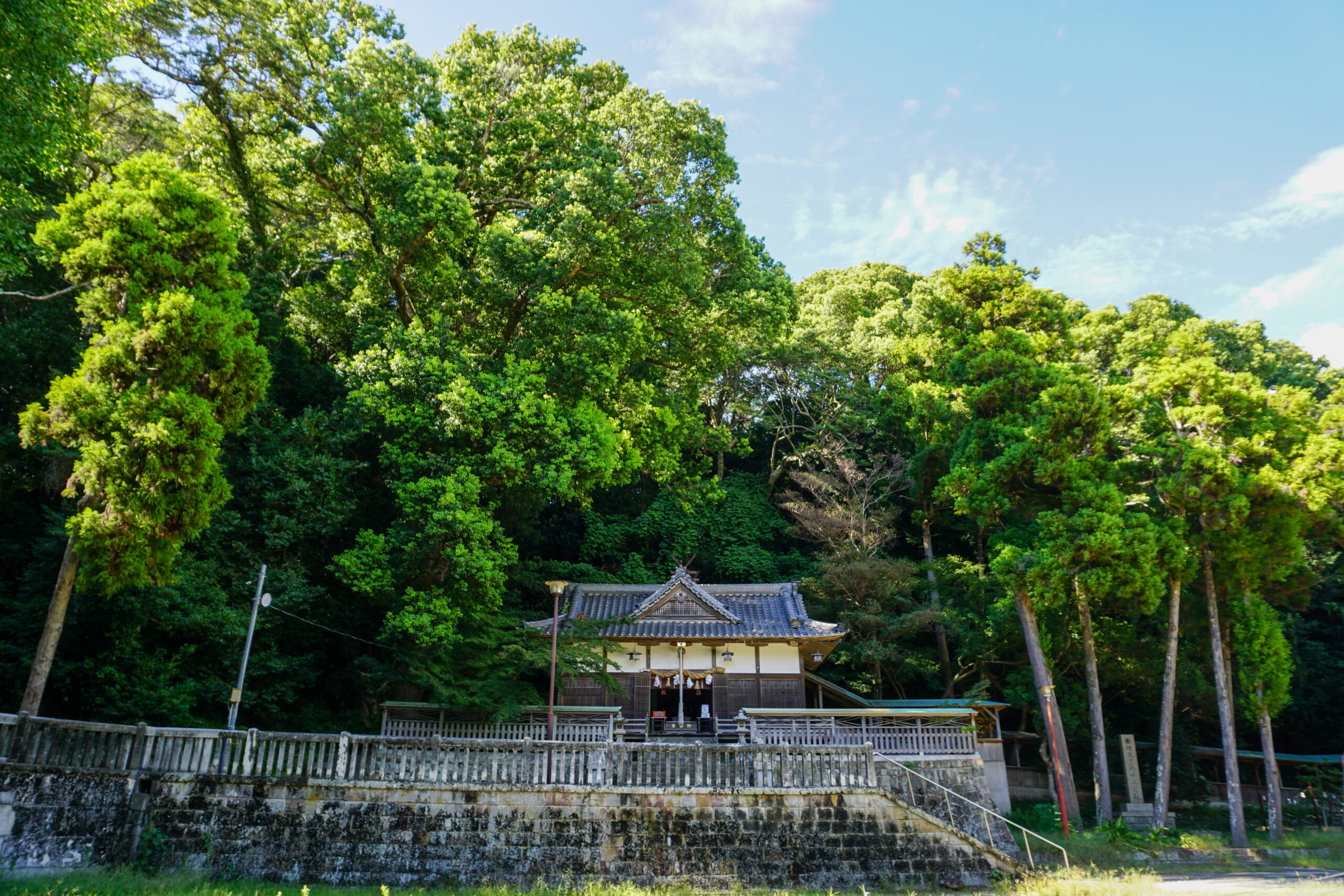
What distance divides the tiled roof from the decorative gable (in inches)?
1.1

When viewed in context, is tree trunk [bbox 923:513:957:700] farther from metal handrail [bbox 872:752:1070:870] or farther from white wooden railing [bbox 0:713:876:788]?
white wooden railing [bbox 0:713:876:788]

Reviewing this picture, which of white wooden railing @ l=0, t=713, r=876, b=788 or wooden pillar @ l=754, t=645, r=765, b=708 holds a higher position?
wooden pillar @ l=754, t=645, r=765, b=708

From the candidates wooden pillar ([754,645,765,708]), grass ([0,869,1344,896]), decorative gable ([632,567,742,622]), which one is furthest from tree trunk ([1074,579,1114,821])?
decorative gable ([632,567,742,622])

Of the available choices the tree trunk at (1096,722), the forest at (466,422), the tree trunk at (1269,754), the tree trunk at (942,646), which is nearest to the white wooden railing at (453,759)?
the forest at (466,422)

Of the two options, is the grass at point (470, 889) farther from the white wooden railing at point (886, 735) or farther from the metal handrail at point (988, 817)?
the white wooden railing at point (886, 735)

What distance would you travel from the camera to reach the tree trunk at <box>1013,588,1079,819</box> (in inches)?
682

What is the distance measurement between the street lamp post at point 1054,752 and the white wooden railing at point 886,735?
75.4 inches

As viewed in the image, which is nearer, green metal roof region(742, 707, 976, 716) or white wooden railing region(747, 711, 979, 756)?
white wooden railing region(747, 711, 979, 756)

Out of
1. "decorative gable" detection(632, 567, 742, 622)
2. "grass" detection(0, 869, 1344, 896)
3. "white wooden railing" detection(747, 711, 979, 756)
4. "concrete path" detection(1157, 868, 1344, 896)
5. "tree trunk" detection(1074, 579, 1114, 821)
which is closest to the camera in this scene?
"grass" detection(0, 869, 1344, 896)

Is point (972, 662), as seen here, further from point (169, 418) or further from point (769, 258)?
point (169, 418)

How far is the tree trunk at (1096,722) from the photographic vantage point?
17297mm

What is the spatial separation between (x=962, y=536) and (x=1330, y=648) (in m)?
12.0

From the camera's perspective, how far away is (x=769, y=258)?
25.1 meters

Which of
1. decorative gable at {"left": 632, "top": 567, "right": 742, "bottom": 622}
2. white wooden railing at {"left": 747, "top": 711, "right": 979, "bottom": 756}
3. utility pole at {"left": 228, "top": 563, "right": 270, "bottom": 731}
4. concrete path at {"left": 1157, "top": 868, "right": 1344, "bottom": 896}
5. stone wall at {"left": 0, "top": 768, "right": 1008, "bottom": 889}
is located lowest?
concrete path at {"left": 1157, "top": 868, "right": 1344, "bottom": 896}
